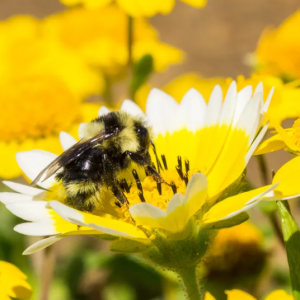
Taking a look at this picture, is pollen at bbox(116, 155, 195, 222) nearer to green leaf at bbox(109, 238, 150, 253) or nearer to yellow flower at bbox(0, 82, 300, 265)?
yellow flower at bbox(0, 82, 300, 265)

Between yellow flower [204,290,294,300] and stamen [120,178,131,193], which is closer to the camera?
yellow flower [204,290,294,300]

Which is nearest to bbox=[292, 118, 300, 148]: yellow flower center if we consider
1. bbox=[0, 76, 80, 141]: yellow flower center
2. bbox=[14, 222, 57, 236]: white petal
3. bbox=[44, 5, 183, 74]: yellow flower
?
bbox=[14, 222, 57, 236]: white petal

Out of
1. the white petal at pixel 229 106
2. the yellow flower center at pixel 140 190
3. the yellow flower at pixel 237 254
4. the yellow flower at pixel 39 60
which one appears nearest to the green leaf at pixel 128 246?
the yellow flower center at pixel 140 190

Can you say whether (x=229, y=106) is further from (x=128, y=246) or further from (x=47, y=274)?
(x=47, y=274)

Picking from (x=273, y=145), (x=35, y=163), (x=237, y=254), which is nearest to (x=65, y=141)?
(x=35, y=163)

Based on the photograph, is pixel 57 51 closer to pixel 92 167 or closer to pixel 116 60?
pixel 116 60

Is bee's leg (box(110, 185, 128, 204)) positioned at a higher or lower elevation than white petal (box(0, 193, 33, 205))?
lower
